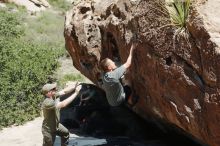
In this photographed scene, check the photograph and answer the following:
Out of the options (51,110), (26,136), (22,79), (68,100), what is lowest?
(26,136)

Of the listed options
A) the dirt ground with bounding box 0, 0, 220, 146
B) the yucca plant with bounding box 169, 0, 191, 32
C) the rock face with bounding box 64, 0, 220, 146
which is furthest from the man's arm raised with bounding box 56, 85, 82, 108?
the dirt ground with bounding box 0, 0, 220, 146

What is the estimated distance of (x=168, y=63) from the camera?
6.54m

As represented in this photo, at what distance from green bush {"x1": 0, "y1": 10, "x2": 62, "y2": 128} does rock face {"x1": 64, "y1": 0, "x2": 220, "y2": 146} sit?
4635 millimetres

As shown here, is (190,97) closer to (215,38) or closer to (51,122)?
(215,38)

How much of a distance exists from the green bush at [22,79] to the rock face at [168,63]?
463 centimetres

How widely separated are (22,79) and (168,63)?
8194 mm

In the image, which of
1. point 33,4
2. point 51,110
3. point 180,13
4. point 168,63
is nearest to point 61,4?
point 33,4

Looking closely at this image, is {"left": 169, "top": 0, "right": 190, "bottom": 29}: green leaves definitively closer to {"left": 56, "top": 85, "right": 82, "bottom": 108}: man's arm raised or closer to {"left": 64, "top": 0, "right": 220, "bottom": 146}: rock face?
{"left": 64, "top": 0, "right": 220, "bottom": 146}: rock face

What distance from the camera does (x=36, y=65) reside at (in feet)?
48.0

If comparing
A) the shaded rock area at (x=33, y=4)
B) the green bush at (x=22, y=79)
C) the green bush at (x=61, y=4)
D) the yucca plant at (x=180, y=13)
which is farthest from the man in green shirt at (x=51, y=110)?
the green bush at (x=61, y=4)

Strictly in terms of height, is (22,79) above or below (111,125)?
above

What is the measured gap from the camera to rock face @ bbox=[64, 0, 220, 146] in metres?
5.84

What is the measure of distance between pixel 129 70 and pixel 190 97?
189 cm

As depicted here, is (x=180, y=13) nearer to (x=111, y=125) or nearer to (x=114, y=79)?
(x=114, y=79)
